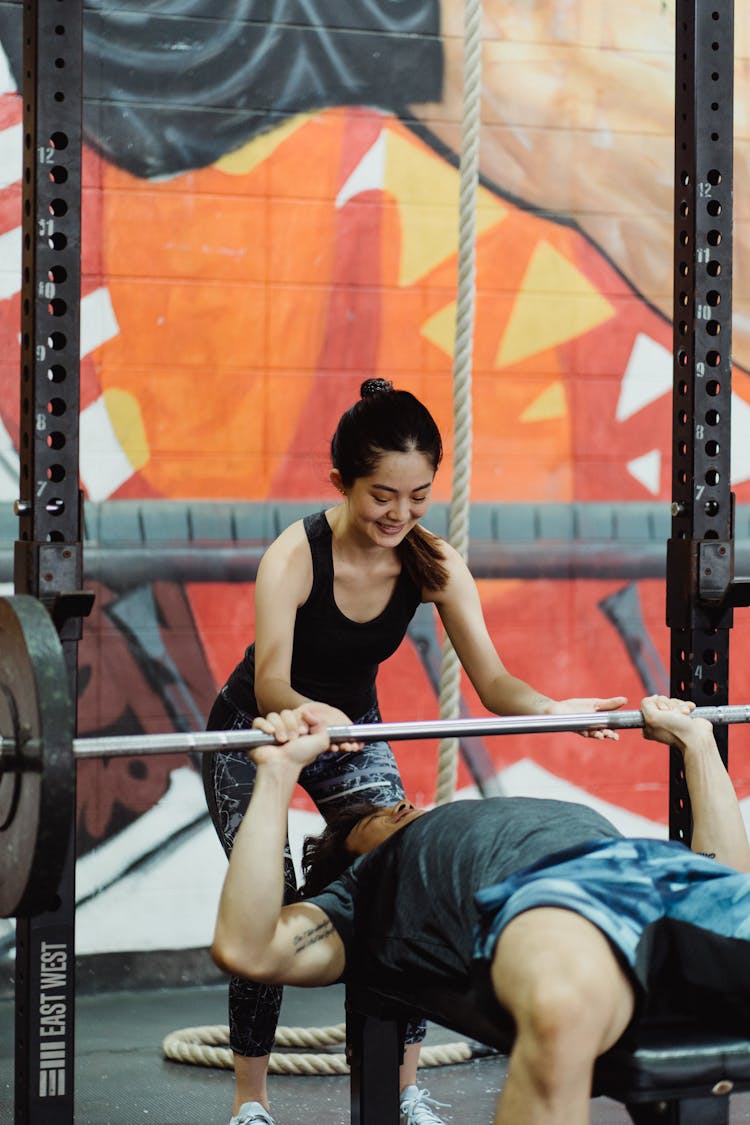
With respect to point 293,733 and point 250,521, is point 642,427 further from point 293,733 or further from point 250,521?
point 293,733

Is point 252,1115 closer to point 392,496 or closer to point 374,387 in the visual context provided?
point 392,496

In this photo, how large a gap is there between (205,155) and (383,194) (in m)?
0.52

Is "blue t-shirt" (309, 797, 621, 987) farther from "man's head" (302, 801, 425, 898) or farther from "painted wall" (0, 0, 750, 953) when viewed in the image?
"painted wall" (0, 0, 750, 953)

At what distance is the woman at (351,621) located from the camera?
2.59 m

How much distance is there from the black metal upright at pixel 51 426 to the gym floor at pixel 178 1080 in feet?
2.14

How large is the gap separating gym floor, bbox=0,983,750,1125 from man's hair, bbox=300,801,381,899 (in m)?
0.88

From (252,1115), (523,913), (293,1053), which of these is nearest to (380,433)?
(523,913)

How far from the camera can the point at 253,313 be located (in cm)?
413

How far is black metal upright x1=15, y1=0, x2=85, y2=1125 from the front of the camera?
2475mm

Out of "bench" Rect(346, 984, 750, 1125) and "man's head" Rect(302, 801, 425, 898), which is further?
"man's head" Rect(302, 801, 425, 898)

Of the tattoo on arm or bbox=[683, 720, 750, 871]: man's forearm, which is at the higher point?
bbox=[683, 720, 750, 871]: man's forearm

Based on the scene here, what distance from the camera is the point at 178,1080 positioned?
3.40m

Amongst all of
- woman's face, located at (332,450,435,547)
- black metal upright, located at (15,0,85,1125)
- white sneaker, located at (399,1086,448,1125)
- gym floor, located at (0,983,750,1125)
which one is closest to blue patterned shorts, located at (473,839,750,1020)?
woman's face, located at (332,450,435,547)

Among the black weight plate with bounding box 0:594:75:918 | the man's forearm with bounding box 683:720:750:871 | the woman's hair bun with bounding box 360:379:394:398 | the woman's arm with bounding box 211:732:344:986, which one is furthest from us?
the woman's hair bun with bounding box 360:379:394:398
